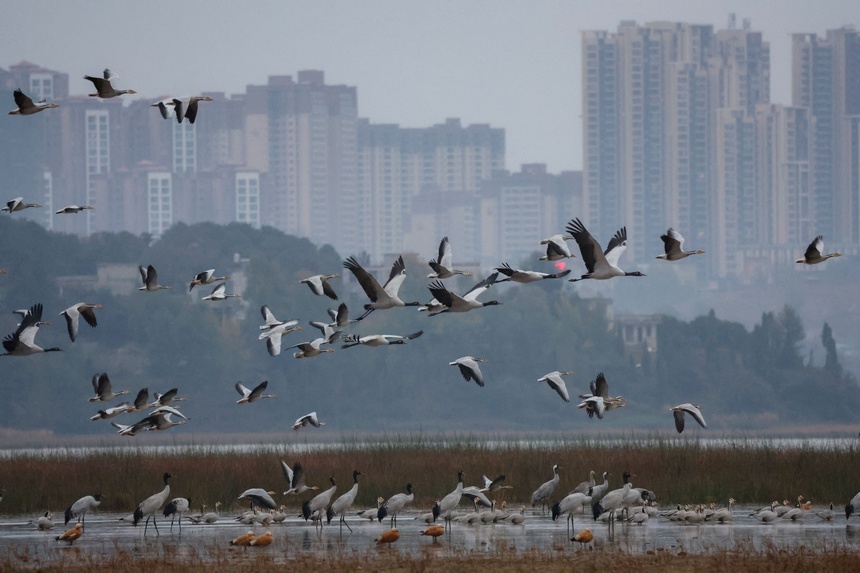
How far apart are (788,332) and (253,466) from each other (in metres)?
85.8

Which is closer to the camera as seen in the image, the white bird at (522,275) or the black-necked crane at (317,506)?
the white bird at (522,275)

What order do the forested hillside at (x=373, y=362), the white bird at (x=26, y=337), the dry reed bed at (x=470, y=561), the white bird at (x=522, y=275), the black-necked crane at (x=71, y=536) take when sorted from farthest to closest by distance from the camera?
the forested hillside at (x=373, y=362) < the white bird at (x=26, y=337) < the white bird at (x=522, y=275) < the black-necked crane at (x=71, y=536) < the dry reed bed at (x=470, y=561)

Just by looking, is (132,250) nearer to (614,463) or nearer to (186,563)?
(614,463)

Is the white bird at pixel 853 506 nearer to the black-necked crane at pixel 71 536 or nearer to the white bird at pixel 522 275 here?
the white bird at pixel 522 275

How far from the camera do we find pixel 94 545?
24047 mm

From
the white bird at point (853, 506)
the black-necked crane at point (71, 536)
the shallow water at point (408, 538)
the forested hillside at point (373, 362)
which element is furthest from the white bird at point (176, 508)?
the forested hillside at point (373, 362)

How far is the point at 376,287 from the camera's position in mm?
24312

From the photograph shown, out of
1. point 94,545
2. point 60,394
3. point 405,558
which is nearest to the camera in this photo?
point 405,558

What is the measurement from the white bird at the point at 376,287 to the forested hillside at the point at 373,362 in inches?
2843

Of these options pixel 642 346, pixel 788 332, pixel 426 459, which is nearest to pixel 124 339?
pixel 642 346

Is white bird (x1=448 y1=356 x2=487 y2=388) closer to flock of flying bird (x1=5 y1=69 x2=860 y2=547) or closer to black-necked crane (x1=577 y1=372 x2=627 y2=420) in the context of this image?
flock of flying bird (x1=5 y1=69 x2=860 y2=547)

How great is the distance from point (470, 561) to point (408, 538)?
356 centimetres

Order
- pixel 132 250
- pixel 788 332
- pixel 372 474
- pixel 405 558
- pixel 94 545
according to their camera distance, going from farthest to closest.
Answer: pixel 132 250
pixel 788 332
pixel 372 474
pixel 94 545
pixel 405 558

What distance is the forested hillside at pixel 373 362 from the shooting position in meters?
101
